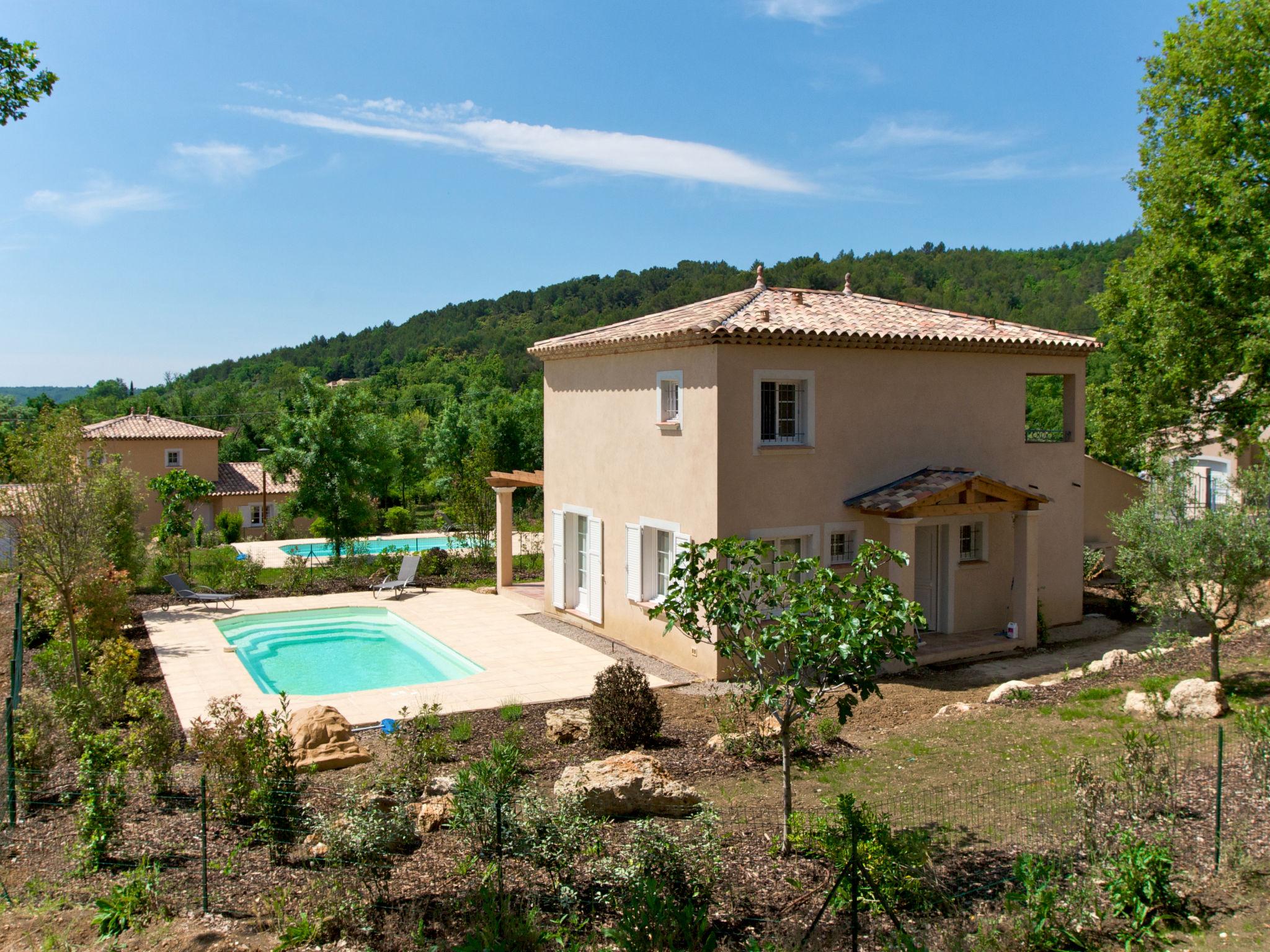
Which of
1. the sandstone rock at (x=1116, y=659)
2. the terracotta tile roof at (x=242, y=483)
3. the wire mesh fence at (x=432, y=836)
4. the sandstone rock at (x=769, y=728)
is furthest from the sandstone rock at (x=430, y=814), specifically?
the terracotta tile roof at (x=242, y=483)

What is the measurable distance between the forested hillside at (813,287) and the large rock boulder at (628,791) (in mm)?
34256

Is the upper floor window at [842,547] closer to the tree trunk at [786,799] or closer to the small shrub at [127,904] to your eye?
the tree trunk at [786,799]

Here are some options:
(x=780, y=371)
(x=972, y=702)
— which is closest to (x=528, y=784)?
(x=972, y=702)

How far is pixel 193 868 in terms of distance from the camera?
7.16m

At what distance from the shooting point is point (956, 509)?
15172 millimetres

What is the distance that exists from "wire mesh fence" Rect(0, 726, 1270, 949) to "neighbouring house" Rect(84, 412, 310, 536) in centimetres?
3612

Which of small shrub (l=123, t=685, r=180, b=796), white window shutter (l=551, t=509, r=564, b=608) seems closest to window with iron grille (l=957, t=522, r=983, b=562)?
white window shutter (l=551, t=509, r=564, b=608)

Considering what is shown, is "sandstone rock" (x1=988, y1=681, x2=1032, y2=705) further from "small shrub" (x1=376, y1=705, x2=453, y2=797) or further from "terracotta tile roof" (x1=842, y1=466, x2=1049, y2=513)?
"small shrub" (x1=376, y1=705, x2=453, y2=797)

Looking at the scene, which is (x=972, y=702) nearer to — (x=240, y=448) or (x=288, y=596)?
(x=288, y=596)

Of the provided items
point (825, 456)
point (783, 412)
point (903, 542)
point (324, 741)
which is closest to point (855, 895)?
point (324, 741)

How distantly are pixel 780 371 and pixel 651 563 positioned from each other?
3.91 meters

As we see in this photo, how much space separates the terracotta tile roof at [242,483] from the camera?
4419cm

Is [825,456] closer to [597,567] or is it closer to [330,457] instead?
[597,567]

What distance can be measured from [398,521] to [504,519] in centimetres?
2155
